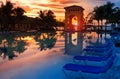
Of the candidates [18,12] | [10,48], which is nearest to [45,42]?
[10,48]

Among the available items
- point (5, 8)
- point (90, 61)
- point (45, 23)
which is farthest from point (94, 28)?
point (90, 61)

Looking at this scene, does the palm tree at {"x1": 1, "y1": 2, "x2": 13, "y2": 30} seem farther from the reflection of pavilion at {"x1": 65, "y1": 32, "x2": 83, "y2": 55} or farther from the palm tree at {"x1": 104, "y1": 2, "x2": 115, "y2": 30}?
the reflection of pavilion at {"x1": 65, "y1": 32, "x2": 83, "y2": 55}

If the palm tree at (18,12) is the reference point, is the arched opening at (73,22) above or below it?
below

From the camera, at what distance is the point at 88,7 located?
199 feet

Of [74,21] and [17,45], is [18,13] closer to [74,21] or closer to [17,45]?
[74,21]

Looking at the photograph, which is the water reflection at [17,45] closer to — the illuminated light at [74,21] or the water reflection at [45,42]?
the water reflection at [45,42]

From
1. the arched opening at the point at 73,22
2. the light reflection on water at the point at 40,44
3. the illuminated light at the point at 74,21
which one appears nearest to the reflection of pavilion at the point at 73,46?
the light reflection on water at the point at 40,44

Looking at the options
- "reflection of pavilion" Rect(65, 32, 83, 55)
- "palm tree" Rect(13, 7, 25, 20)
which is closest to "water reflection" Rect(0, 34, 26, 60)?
"reflection of pavilion" Rect(65, 32, 83, 55)

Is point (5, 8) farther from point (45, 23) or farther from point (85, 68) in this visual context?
point (85, 68)

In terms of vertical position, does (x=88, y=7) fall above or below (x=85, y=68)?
above

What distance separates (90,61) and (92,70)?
111 inches

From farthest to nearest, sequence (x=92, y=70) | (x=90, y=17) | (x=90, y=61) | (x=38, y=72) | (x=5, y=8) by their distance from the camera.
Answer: (x=90, y=17)
(x=5, y=8)
(x=90, y=61)
(x=38, y=72)
(x=92, y=70)

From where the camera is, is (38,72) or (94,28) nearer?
(38,72)

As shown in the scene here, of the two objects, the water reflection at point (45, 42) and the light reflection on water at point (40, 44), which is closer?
the light reflection on water at point (40, 44)
